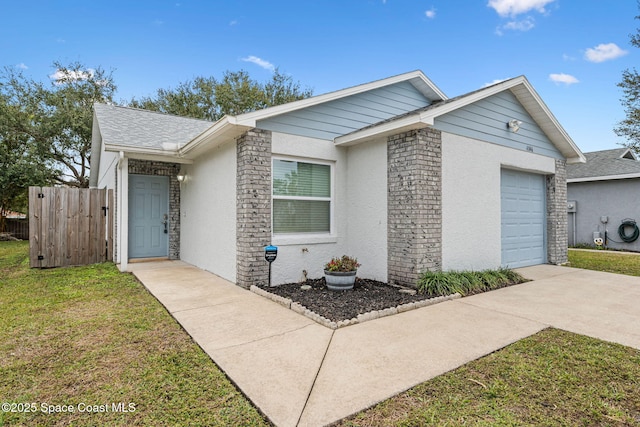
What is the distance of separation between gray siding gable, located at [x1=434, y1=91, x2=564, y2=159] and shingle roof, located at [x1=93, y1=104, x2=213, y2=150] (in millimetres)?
6285

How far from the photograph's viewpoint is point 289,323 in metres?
4.03

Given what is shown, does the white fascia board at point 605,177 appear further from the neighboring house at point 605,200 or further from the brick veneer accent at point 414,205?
the brick veneer accent at point 414,205

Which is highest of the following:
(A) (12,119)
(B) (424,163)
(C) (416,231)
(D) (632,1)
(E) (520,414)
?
(D) (632,1)

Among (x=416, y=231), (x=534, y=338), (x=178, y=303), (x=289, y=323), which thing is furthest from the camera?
(x=416, y=231)

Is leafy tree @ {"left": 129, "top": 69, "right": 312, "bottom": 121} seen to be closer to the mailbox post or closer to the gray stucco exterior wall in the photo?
the mailbox post

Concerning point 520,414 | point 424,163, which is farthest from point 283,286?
point 520,414

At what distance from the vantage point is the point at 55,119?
1753cm

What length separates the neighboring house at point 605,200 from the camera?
12.6m

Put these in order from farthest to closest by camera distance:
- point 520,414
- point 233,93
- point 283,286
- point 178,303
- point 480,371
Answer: point 233,93 < point 283,286 < point 178,303 < point 480,371 < point 520,414

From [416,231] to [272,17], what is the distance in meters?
10.3

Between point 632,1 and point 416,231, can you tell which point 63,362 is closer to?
point 416,231

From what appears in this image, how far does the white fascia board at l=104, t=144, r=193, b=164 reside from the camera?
23.0ft

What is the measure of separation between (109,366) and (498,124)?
26.0 ft

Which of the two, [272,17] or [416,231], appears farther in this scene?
[272,17]
